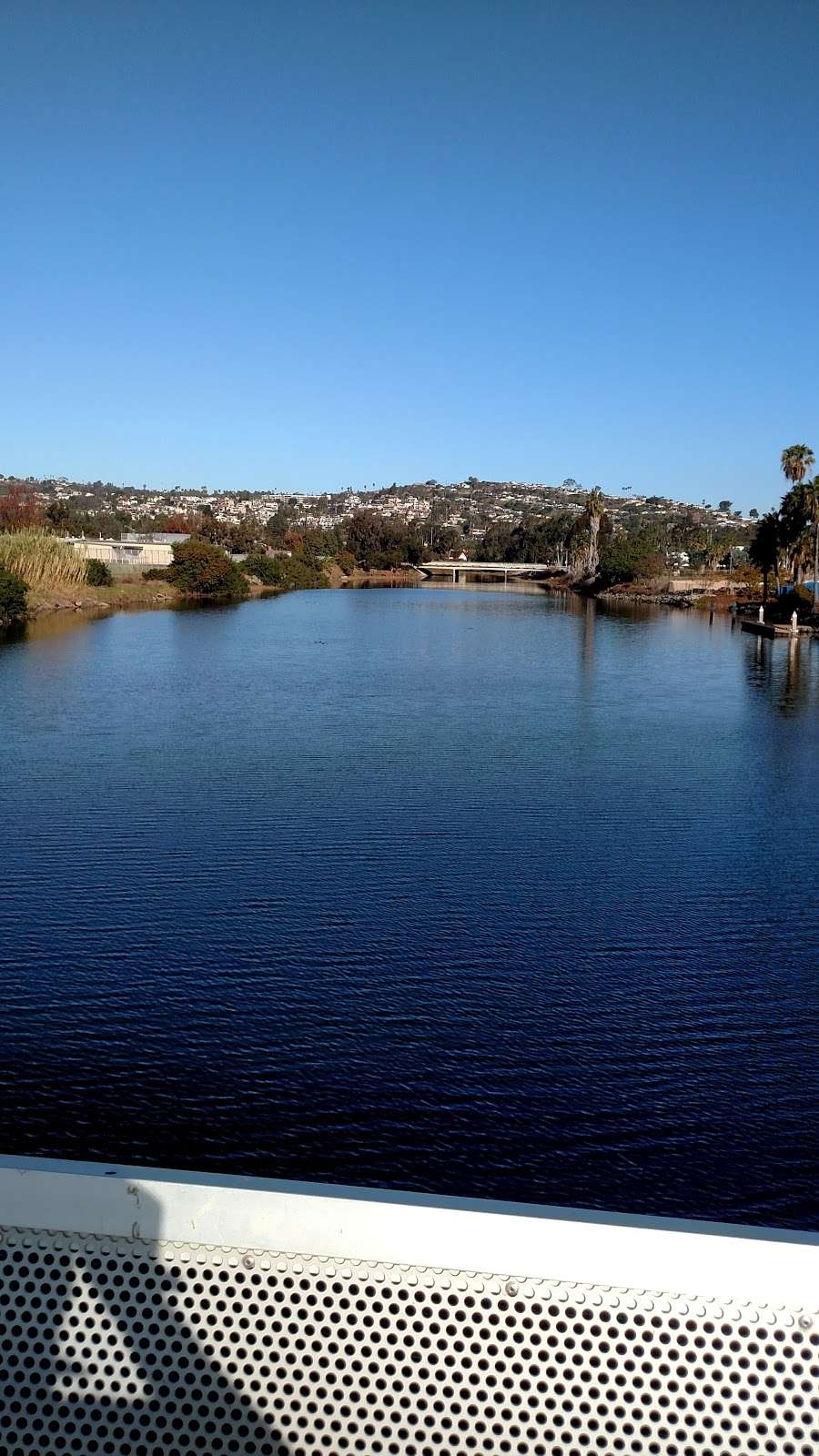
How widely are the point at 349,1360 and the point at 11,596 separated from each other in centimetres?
4709

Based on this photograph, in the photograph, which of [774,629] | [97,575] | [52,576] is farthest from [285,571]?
[774,629]

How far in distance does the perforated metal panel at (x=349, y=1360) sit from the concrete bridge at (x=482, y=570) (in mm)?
111310

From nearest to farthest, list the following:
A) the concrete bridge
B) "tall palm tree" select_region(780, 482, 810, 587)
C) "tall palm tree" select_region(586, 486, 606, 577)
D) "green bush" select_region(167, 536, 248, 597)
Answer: "tall palm tree" select_region(780, 482, 810, 587), "green bush" select_region(167, 536, 248, 597), "tall palm tree" select_region(586, 486, 606, 577), the concrete bridge

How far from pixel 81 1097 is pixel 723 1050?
12.4ft

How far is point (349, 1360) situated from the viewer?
250cm

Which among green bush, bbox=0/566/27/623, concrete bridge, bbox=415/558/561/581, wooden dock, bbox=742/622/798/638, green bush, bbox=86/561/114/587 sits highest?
concrete bridge, bbox=415/558/561/581

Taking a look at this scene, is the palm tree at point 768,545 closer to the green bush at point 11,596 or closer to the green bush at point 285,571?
the green bush at point 11,596

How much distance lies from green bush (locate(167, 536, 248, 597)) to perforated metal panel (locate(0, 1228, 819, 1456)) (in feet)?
245

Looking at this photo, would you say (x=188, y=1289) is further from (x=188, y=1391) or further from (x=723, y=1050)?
(x=723, y=1050)

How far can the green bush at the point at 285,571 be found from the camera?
300 ft

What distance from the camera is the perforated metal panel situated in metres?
2.40

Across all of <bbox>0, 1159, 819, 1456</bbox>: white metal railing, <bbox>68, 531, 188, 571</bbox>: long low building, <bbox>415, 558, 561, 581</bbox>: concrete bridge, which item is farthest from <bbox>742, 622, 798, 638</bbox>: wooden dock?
<bbox>415, 558, 561, 581</bbox>: concrete bridge

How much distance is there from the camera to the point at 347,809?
1396 cm

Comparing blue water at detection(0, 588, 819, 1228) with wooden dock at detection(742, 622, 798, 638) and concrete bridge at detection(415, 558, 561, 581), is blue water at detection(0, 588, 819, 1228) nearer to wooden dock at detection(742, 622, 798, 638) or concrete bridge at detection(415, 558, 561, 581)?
wooden dock at detection(742, 622, 798, 638)
